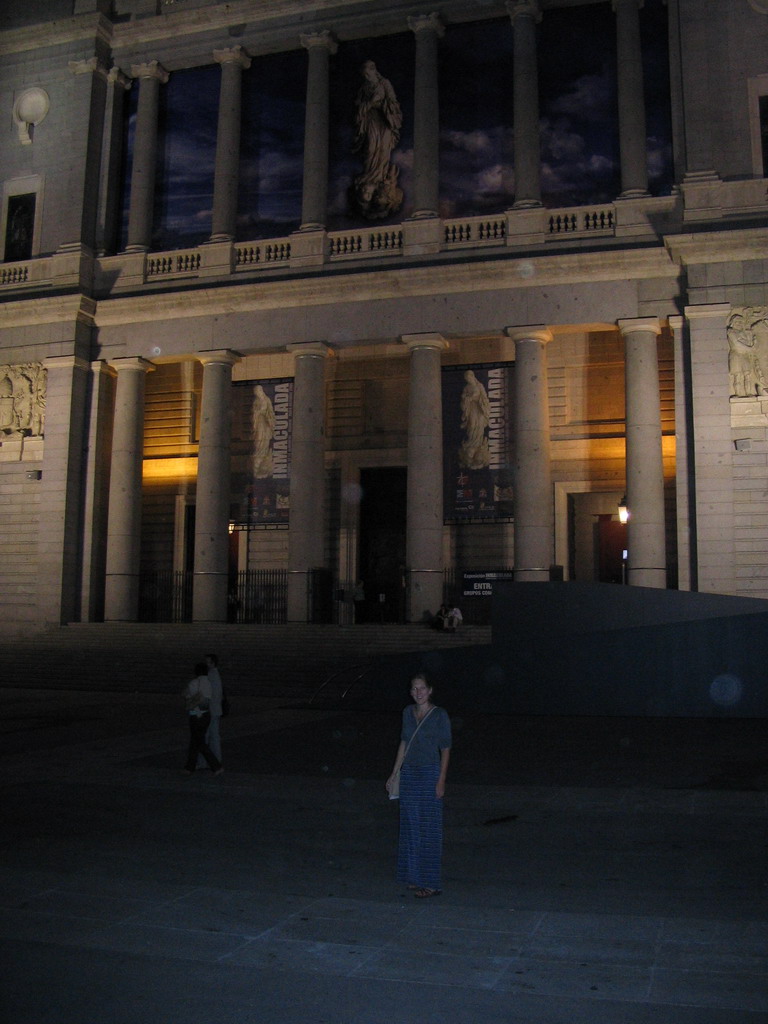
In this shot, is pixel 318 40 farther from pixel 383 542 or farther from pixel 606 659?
pixel 606 659

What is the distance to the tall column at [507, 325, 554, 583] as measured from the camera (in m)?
26.2

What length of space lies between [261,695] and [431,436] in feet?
29.8

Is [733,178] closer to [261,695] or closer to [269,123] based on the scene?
[269,123]

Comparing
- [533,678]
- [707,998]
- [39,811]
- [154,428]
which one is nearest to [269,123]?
[154,428]

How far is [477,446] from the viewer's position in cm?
2716

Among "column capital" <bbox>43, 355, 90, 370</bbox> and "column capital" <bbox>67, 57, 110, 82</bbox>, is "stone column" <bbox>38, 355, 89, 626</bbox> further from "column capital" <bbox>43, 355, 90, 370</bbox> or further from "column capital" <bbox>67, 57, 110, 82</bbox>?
"column capital" <bbox>67, 57, 110, 82</bbox>

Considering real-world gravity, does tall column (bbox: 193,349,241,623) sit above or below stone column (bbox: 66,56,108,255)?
below

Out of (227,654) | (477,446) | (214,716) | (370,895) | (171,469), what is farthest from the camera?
(171,469)

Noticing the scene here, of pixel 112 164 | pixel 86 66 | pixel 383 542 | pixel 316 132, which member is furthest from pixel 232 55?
pixel 383 542

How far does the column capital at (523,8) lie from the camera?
2842 centimetres

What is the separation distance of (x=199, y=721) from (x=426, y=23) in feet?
81.3

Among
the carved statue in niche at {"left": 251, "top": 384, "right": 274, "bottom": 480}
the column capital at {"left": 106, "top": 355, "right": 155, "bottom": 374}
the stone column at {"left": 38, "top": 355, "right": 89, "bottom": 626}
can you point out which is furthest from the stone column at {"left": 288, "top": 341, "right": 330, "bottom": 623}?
the stone column at {"left": 38, "top": 355, "right": 89, "bottom": 626}

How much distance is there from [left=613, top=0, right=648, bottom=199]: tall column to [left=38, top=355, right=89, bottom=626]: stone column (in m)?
17.1

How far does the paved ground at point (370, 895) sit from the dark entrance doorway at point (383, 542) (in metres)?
19.1
